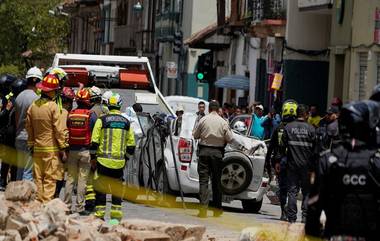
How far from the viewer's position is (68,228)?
43.0ft

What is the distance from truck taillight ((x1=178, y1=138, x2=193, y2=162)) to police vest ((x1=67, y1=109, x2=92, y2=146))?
2925 mm

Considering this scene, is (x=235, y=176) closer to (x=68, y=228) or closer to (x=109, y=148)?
(x=109, y=148)

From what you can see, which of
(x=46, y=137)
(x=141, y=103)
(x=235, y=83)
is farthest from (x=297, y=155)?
(x=235, y=83)

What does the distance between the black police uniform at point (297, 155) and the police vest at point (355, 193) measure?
9.63 metres

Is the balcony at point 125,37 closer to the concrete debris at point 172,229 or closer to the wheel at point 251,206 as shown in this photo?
the wheel at point 251,206

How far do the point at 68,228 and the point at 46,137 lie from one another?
3934 mm

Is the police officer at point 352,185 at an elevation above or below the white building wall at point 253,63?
above

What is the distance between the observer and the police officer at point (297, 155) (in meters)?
18.7

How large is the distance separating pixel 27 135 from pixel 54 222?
4908 mm

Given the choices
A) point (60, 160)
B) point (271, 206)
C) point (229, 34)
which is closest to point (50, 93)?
point (60, 160)

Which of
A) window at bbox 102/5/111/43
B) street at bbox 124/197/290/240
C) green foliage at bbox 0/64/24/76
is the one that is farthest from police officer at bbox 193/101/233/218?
window at bbox 102/5/111/43

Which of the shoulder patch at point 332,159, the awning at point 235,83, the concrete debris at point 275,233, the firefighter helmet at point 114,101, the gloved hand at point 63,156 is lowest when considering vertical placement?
the awning at point 235,83

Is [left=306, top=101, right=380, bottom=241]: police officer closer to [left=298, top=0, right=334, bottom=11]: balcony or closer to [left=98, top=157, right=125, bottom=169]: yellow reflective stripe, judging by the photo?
[left=98, top=157, right=125, bottom=169]: yellow reflective stripe

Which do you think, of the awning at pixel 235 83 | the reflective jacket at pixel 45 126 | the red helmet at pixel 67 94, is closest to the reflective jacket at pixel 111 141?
the reflective jacket at pixel 45 126
